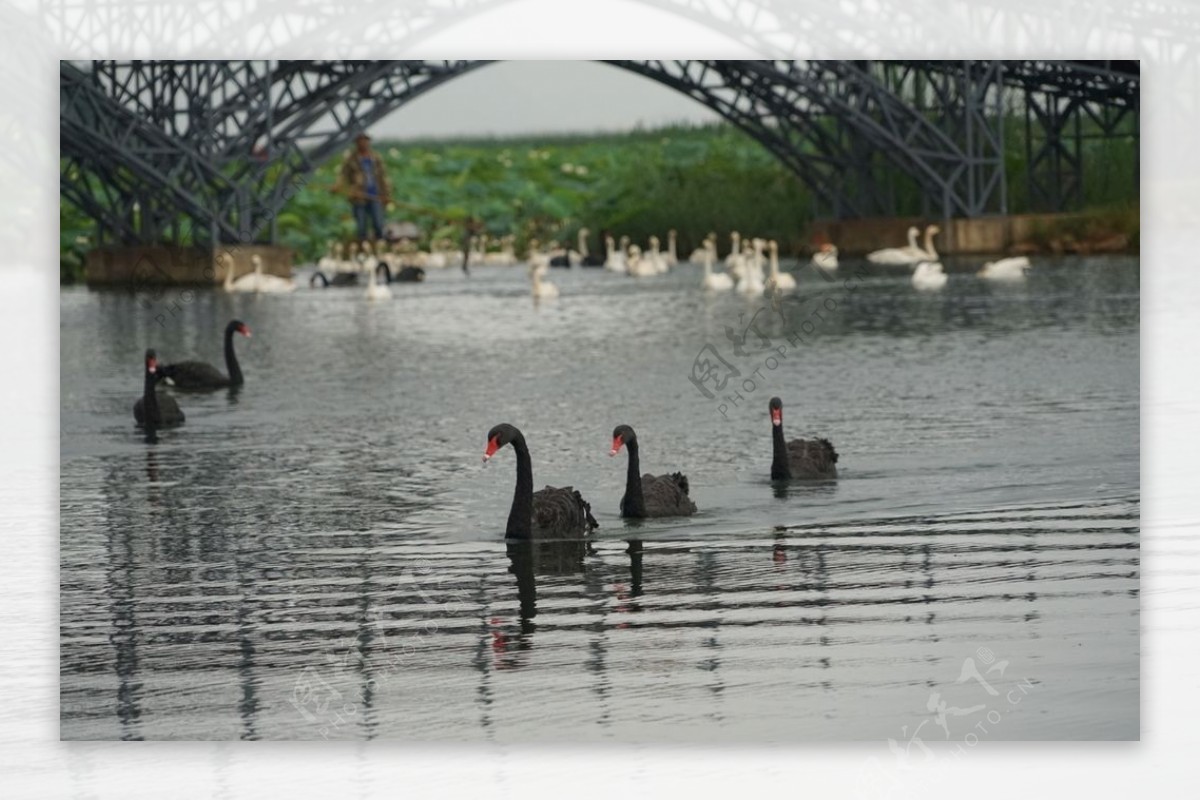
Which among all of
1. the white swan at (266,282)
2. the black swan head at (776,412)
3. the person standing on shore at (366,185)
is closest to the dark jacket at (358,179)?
the person standing on shore at (366,185)

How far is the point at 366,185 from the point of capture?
1011 inches

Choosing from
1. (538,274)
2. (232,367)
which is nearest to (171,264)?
(232,367)

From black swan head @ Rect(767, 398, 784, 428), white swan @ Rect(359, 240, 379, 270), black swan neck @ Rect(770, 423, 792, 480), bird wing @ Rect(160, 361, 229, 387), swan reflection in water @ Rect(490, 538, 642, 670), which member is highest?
white swan @ Rect(359, 240, 379, 270)

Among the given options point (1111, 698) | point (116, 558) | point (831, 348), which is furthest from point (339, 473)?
point (831, 348)

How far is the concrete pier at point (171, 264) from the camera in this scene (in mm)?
22156

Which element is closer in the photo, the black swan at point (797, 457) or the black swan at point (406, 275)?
the black swan at point (797, 457)

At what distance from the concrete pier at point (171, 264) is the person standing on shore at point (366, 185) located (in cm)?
123

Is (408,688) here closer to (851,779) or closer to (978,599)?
(851,779)

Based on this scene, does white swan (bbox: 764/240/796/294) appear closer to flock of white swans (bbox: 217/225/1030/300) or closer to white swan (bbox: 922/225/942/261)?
flock of white swans (bbox: 217/225/1030/300)

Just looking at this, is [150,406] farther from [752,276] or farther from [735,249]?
[752,276]

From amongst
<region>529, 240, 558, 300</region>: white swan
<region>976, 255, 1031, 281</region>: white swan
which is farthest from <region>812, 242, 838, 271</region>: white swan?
<region>529, 240, 558, 300</region>: white swan

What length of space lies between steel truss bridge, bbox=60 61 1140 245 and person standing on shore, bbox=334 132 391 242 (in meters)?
0.50

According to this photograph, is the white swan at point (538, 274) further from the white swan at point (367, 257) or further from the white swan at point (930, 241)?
the white swan at point (930, 241)

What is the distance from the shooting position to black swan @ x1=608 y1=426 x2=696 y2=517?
1292 centimetres
